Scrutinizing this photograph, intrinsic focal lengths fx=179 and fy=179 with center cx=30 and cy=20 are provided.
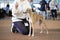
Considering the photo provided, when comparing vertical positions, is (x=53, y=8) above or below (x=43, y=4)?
below

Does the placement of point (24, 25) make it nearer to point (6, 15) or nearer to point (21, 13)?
point (21, 13)

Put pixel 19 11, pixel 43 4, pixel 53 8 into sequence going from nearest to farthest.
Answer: pixel 19 11 < pixel 43 4 < pixel 53 8

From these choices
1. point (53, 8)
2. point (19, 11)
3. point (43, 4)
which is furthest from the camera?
Result: point (53, 8)

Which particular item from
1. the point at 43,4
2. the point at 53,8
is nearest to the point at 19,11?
the point at 43,4

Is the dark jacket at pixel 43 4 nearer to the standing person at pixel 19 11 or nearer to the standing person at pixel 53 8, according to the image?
the standing person at pixel 53 8

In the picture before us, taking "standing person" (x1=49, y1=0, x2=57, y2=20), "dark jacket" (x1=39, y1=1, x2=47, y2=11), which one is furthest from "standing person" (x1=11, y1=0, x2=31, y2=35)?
"standing person" (x1=49, y1=0, x2=57, y2=20)

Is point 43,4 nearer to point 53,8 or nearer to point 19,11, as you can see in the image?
point 53,8

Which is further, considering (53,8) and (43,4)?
(53,8)

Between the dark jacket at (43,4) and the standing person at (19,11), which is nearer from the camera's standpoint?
the standing person at (19,11)

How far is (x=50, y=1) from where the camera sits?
6.08 meters

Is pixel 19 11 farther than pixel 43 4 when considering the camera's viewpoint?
No

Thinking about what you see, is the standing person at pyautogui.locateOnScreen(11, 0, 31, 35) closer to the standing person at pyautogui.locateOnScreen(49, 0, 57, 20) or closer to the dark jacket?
the dark jacket

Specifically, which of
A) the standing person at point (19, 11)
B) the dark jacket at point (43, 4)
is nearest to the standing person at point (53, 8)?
the dark jacket at point (43, 4)

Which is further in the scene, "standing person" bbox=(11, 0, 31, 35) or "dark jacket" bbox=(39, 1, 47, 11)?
"dark jacket" bbox=(39, 1, 47, 11)
